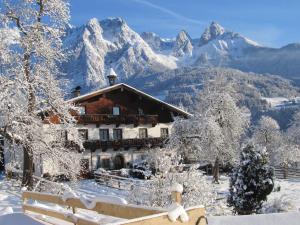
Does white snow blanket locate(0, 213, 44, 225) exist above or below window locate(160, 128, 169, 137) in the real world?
below

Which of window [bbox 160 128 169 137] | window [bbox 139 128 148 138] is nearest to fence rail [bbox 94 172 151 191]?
window [bbox 139 128 148 138]

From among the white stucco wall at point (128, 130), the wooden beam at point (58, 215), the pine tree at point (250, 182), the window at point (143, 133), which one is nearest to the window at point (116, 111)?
the white stucco wall at point (128, 130)

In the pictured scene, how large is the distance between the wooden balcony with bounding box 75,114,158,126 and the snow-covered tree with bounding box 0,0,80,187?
21.9 m

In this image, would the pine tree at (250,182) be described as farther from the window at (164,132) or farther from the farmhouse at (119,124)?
the window at (164,132)

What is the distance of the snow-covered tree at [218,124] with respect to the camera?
137 ft

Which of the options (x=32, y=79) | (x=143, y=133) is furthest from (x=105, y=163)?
(x=32, y=79)

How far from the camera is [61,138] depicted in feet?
80.8

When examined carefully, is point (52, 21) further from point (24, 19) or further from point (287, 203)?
point (287, 203)

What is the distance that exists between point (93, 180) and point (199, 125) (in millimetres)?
10747

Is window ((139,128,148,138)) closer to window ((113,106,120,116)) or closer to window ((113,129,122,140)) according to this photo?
window ((113,129,122,140))

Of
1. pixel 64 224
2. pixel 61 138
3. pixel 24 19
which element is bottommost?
pixel 64 224

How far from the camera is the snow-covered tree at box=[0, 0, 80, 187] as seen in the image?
21.2m

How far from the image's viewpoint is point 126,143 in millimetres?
47375

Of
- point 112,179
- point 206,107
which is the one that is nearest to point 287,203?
point 112,179
